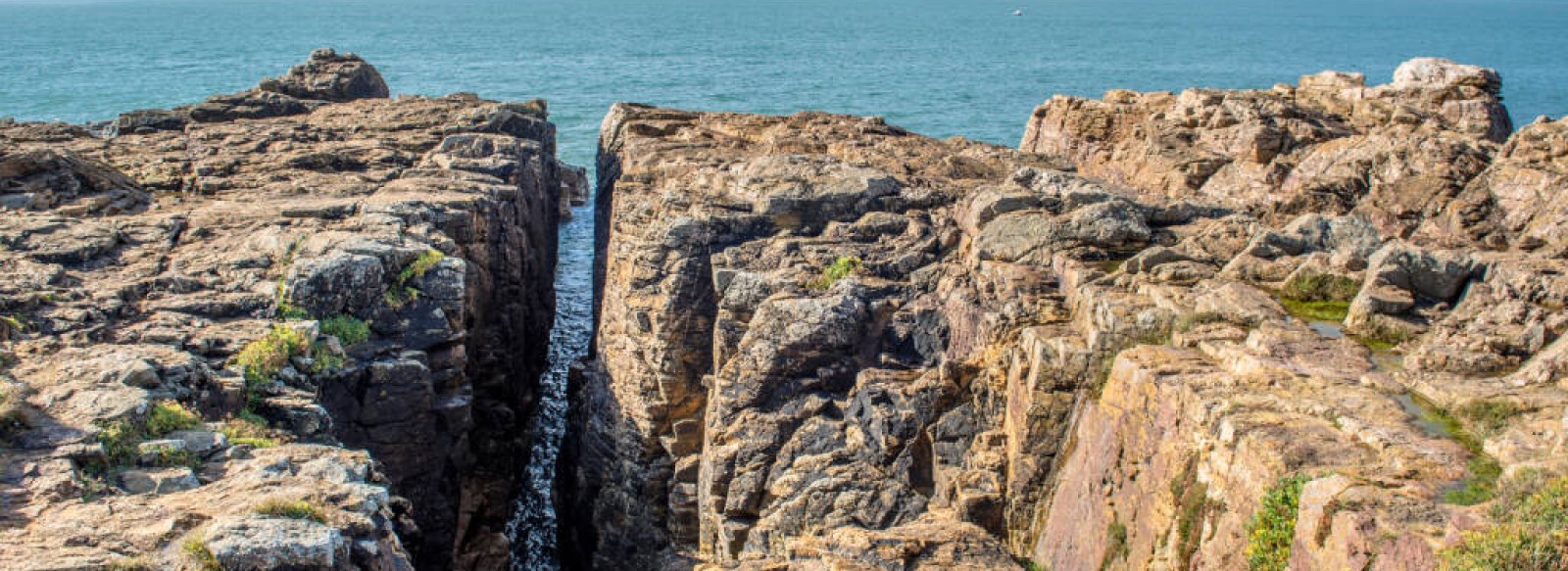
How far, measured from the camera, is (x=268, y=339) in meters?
23.5

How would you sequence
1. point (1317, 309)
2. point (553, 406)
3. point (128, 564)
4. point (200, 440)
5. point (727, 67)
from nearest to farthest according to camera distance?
point (128, 564) < point (200, 440) < point (1317, 309) < point (553, 406) < point (727, 67)

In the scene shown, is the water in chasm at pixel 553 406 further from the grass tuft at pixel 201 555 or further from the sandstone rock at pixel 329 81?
the grass tuft at pixel 201 555

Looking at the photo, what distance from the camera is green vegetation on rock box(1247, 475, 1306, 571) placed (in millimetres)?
15336

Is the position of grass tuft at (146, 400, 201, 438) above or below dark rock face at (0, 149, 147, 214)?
below

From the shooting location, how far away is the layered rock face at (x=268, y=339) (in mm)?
17125

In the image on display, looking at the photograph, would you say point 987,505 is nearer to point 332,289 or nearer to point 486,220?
point 332,289

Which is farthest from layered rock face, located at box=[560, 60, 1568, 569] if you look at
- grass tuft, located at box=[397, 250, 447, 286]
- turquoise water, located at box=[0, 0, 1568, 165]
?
turquoise water, located at box=[0, 0, 1568, 165]

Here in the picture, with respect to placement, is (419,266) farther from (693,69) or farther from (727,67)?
(727,67)

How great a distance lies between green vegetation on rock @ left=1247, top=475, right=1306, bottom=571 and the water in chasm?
2023 centimetres

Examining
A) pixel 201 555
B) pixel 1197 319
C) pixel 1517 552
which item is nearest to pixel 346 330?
pixel 201 555

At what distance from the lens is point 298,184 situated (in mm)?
34344

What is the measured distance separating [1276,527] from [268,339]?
1778cm

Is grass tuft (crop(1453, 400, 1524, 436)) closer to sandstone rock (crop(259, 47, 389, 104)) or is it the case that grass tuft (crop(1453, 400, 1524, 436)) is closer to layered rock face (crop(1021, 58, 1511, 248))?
layered rock face (crop(1021, 58, 1511, 248))

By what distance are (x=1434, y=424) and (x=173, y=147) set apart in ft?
117
